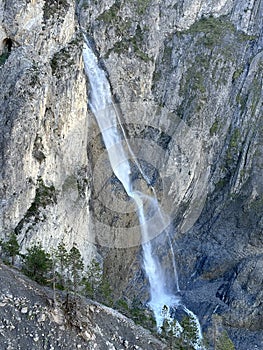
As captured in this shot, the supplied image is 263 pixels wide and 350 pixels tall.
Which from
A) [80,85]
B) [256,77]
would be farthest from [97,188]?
[256,77]

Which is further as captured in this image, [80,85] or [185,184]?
[185,184]

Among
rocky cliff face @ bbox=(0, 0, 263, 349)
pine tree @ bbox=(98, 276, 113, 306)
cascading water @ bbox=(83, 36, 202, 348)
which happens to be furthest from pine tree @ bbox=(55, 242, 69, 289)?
cascading water @ bbox=(83, 36, 202, 348)

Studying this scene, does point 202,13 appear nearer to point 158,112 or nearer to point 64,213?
point 158,112

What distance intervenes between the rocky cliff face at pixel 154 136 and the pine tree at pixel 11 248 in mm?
1851

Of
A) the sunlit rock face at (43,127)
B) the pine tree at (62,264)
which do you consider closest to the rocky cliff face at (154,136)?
the sunlit rock face at (43,127)

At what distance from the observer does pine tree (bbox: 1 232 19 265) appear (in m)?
34.4

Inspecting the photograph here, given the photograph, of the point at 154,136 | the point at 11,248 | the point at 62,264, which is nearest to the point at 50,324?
the point at 62,264

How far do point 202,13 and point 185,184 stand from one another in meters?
20.5

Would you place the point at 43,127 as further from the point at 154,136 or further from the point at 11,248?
the point at 154,136

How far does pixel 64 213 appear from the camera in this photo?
41406 millimetres

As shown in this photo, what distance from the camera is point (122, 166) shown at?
50.9 metres

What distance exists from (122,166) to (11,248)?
1884 cm

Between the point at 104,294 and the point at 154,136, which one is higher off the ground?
the point at 154,136

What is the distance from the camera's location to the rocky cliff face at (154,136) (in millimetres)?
38688
